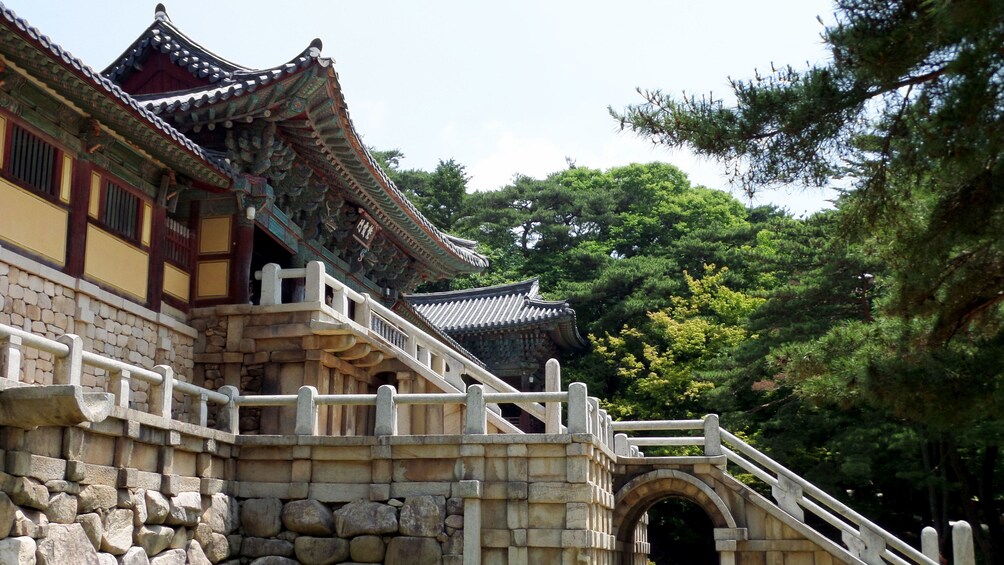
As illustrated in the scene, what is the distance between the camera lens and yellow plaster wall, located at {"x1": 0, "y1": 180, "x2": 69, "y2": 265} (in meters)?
11.6

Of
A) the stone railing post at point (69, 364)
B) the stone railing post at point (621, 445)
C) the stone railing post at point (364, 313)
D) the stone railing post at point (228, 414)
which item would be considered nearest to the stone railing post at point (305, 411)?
the stone railing post at point (228, 414)

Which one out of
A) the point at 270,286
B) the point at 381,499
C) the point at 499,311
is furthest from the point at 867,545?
the point at 499,311

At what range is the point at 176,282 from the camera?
15320 millimetres

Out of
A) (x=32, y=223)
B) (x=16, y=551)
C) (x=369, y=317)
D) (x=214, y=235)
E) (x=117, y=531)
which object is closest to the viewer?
(x=16, y=551)

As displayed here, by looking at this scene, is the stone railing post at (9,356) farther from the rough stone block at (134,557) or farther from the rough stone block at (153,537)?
the rough stone block at (153,537)

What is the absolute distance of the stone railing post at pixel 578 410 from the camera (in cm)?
1321

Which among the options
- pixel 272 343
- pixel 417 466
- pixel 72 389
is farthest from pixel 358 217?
Answer: pixel 72 389

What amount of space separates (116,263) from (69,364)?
385 cm

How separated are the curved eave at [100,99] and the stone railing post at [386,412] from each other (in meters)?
4.11

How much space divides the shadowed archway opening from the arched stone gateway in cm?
1058

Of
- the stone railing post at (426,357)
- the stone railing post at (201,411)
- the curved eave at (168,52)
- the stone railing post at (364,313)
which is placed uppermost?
the curved eave at (168,52)

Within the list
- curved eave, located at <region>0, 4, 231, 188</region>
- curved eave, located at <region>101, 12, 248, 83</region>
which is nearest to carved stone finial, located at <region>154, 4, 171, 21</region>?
curved eave, located at <region>101, 12, 248, 83</region>

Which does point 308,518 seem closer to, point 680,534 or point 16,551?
point 16,551

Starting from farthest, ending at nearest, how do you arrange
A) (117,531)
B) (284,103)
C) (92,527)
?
(284,103)
(117,531)
(92,527)
